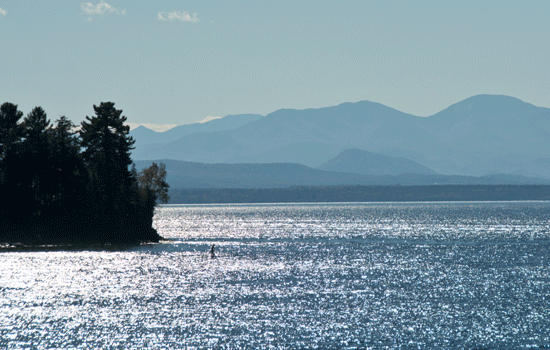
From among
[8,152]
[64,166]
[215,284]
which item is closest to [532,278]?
[215,284]

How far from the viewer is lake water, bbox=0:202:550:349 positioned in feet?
168

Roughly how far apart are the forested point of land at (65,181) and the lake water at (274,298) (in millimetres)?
6603

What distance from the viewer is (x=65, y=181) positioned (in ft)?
423

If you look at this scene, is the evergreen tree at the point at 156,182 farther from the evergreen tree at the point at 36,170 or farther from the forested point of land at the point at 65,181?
the evergreen tree at the point at 36,170

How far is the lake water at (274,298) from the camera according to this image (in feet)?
168

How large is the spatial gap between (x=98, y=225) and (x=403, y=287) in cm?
7943

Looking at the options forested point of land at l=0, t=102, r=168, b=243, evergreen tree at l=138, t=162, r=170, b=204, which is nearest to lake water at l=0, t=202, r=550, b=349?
forested point of land at l=0, t=102, r=168, b=243

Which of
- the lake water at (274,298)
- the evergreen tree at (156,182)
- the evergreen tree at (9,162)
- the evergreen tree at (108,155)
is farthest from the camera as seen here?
the evergreen tree at (156,182)

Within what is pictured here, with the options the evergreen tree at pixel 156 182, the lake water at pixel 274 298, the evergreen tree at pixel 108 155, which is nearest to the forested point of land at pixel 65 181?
the evergreen tree at pixel 108 155

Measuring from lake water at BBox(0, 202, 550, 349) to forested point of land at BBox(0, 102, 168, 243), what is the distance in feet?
21.7

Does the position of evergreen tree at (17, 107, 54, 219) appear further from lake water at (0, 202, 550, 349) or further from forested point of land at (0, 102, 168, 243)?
lake water at (0, 202, 550, 349)

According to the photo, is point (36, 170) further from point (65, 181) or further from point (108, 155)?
point (108, 155)

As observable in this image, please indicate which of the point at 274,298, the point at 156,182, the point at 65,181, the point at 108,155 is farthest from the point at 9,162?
the point at 274,298

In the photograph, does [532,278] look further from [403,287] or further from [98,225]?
[98,225]
